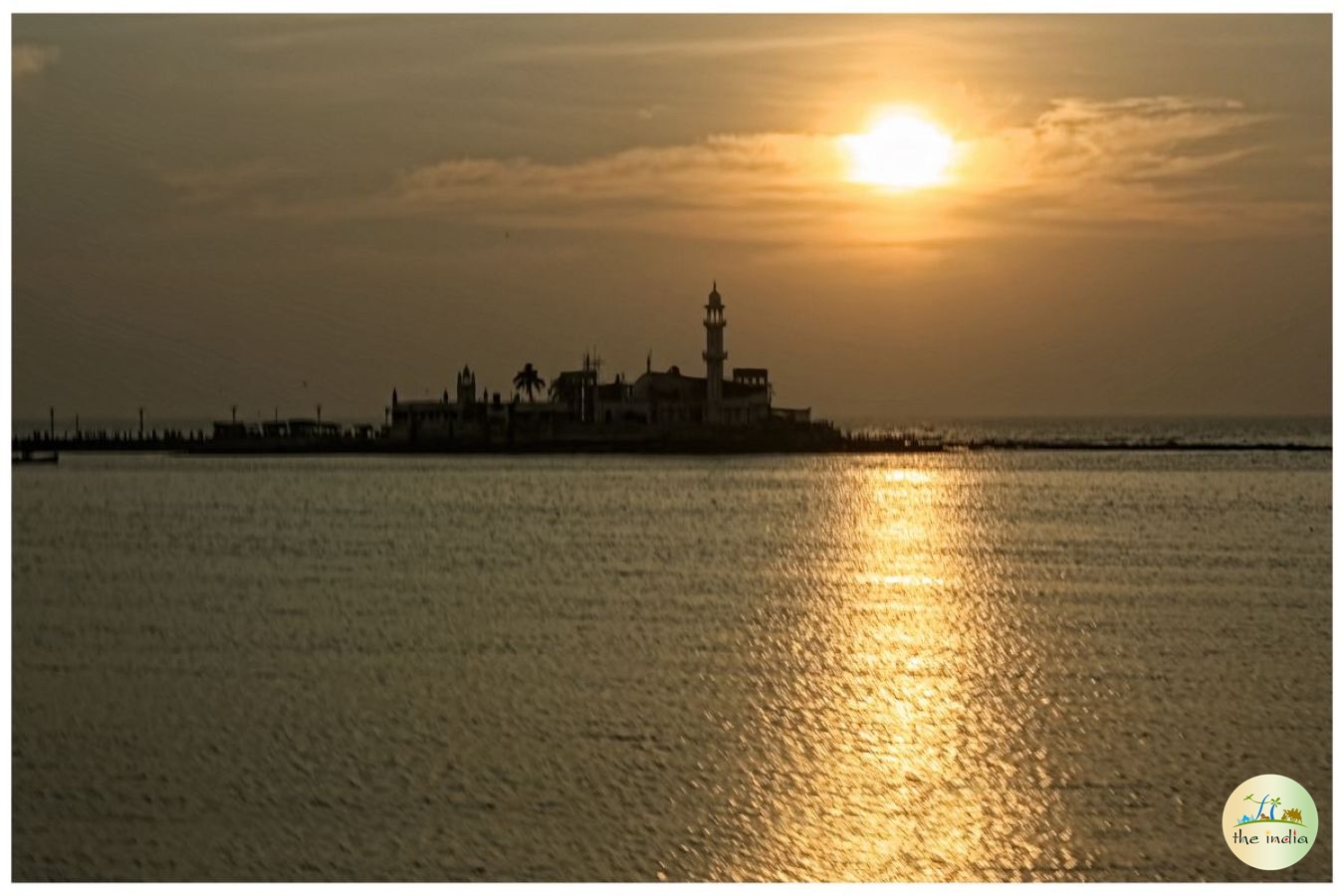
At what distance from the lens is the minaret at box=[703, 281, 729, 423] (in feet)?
341

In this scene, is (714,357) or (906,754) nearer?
(906,754)

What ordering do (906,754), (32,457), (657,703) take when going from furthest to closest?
(32,457), (657,703), (906,754)

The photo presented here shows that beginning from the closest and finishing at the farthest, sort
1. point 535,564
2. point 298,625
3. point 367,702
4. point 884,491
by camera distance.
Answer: point 367,702, point 298,625, point 535,564, point 884,491

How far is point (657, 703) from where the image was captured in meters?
23.5

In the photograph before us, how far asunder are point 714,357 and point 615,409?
871cm

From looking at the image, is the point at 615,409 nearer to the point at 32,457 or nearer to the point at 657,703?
the point at 32,457

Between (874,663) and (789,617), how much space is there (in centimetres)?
576

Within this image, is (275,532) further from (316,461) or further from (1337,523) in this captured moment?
(316,461)

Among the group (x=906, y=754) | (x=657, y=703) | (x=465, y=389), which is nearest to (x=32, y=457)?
(x=465, y=389)

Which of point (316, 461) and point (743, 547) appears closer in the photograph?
point (743, 547)

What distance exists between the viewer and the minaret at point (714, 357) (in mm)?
103875

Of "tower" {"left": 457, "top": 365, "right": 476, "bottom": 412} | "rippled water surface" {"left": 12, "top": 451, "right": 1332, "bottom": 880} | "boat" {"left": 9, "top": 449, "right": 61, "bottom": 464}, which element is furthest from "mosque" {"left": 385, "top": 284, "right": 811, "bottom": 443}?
"rippled water surface" {"left": 12, "top": 451, "right": 1332, "bottom": 880}

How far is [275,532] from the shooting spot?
51500 millimetres

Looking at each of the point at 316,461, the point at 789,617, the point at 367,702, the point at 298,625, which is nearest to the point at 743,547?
the point at 789,617
